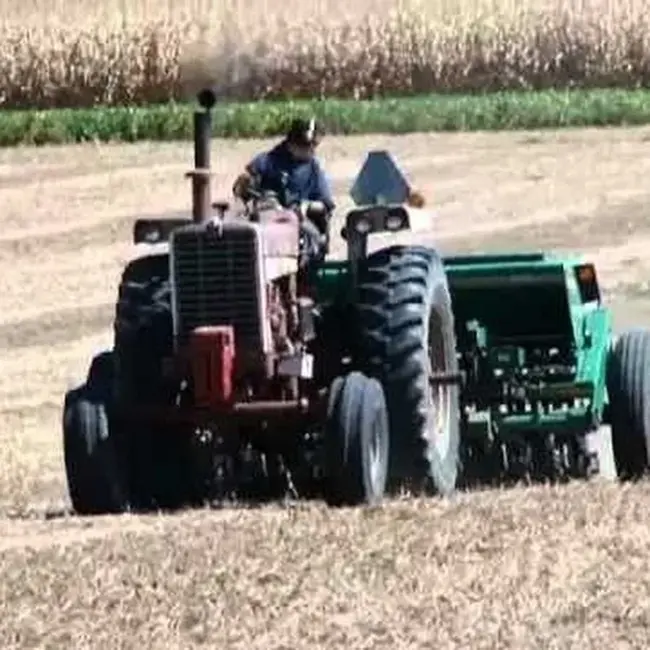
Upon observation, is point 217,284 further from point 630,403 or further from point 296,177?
point 630,403

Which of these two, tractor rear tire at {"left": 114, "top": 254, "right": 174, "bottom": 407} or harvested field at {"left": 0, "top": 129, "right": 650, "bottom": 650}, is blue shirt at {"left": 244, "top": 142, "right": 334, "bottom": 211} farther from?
harvested field at {"left": 0, "top": 129, "right": 650, "bottom": 650}

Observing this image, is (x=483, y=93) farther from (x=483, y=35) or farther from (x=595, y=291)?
(x=595, y=291)

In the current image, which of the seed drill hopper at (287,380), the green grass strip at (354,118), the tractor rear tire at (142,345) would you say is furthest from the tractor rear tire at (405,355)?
the green grass strip at (354,118)

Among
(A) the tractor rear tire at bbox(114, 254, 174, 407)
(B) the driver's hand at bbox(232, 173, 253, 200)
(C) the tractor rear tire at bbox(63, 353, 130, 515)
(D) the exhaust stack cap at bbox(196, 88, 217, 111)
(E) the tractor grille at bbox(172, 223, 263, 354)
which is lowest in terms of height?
(C) the tractor rear tire at bbox(63, 353, 130, 515)

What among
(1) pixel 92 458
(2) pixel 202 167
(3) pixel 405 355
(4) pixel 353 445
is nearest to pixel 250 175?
(2) pixel 202 167

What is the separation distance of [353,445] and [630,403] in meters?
2.12

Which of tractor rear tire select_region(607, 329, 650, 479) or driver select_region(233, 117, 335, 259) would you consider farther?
tractor rear tire select_region(607, 329, 650, 479)

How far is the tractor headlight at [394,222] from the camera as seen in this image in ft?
39.3

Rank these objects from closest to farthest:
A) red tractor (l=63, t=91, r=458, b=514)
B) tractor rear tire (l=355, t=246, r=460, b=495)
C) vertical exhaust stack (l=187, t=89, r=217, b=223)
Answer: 1. red tractor (l=63, t=91, r=458, b=514)
2. tractor rear tire (l=355, t=246, r=460, b=495)
3. vertical exhaust stack (l=187, t=89, r=217, b=223)

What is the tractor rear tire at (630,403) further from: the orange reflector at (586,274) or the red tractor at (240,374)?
the red tractor at (240,374)

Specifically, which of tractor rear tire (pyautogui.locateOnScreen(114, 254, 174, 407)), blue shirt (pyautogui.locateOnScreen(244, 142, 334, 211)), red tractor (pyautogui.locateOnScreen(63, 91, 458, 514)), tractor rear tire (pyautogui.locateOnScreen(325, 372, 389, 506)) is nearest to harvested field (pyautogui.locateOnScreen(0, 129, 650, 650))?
tractor rear tire (pyautogui.locateOnScreen(325, 372, 389, 506))

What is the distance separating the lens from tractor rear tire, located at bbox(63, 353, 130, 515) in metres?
11.6

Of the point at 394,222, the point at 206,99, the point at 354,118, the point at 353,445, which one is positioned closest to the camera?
the point at 353,445

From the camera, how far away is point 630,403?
12.8 m
